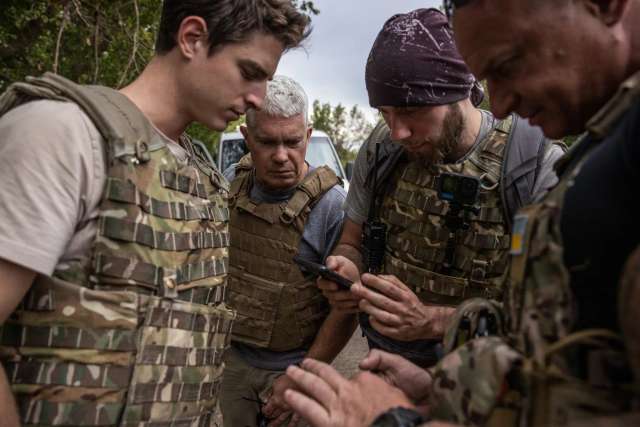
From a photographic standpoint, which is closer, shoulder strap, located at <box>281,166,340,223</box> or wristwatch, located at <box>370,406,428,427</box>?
wristwatch, located at <box>370,406,428,427</box>

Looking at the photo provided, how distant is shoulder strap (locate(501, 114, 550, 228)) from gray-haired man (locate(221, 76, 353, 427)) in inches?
36.2

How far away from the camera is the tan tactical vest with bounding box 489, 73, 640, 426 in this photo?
93 cm

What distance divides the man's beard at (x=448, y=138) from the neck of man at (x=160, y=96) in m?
0.97

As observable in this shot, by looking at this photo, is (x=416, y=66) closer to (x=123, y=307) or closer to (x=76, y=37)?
(x=123, y=307)

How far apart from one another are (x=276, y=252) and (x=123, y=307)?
1315 millimetres

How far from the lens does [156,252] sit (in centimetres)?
161

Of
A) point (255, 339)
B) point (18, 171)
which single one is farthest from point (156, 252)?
point (255, 339)

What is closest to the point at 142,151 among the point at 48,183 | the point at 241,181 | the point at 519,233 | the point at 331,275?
the point at 48,183

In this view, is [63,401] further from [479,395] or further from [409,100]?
[409,100]

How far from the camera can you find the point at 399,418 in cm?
119

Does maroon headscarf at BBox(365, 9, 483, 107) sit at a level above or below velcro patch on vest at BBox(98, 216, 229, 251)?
above

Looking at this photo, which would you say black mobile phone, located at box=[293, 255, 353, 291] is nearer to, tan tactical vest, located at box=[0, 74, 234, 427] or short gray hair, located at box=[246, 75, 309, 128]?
tan tactical vest, located at box=[0, 74, 234, 427]

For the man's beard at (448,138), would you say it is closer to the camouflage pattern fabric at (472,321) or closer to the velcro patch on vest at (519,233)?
the camouflage pattern fabric at (472,321)

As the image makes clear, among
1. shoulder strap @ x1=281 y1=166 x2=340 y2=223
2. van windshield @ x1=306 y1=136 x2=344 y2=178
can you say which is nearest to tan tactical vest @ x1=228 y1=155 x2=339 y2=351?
shoulder strap @ x1=281 y1=166 x2=340 y2=223
